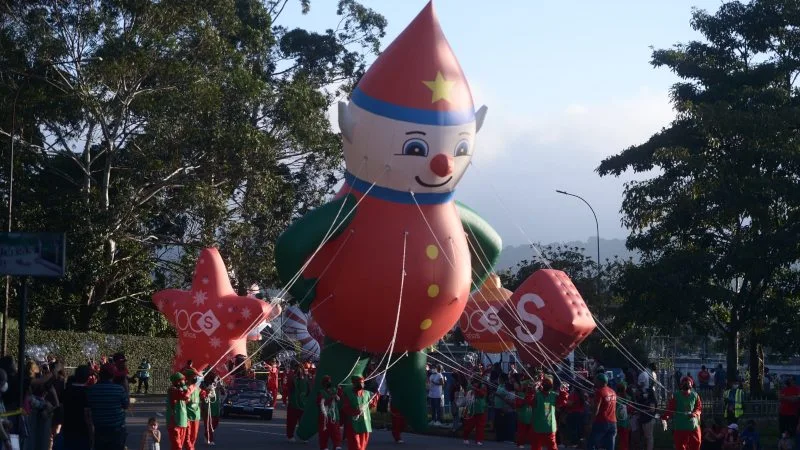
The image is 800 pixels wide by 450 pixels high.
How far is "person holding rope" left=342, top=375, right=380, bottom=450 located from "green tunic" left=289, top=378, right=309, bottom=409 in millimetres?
3493

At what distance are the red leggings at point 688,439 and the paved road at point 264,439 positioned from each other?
5082 millimetres

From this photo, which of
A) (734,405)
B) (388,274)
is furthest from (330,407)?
(734,405)

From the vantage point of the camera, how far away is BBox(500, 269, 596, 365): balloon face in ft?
70.1

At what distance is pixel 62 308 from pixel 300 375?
21.0m

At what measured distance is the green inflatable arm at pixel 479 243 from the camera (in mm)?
19953

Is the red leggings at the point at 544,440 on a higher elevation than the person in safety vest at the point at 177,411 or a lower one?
lower

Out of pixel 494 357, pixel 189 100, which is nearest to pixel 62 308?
pixel 189 100

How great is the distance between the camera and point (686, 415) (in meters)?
17.8

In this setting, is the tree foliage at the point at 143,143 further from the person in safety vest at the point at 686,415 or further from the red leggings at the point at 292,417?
the person in safety vest at the point at 686,415

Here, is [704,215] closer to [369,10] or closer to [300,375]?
[300,375]

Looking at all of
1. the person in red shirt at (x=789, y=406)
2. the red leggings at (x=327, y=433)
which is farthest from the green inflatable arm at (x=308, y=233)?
the person in red shirt at (x=789, y=406)

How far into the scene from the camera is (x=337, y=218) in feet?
60.2

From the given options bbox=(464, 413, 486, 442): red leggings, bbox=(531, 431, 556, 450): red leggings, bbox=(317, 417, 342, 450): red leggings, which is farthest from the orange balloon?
bbox=(317, 417, 342, 450): red leggings

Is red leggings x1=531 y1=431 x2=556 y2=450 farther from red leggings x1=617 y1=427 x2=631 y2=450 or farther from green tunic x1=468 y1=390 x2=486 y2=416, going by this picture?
green tunic x1=468 y1=390 x2=486 y2=416
